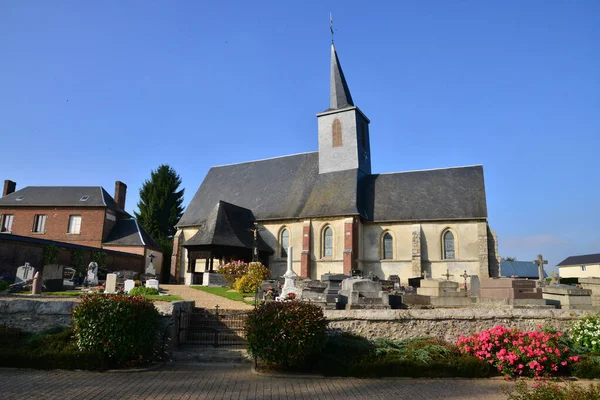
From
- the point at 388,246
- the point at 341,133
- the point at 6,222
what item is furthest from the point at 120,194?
the point at 388,246

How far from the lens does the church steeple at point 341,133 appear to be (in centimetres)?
3369

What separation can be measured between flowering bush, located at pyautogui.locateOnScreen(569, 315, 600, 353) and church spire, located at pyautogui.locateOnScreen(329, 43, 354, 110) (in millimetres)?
27395

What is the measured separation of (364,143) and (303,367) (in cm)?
2816

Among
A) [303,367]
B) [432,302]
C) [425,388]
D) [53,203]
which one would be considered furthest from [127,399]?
[53,203]

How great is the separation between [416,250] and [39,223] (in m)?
30.1

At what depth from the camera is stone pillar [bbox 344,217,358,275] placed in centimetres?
2842

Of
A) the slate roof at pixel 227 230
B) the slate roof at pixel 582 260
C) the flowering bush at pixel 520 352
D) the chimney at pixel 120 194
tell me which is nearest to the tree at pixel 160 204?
the chimney at pixel 120 194

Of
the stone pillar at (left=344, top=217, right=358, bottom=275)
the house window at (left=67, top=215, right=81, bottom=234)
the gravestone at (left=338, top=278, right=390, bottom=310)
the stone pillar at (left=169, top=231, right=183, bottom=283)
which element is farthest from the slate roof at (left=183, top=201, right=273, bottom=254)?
the gravestone at (left=338, top=278, right=390, bottom=310)

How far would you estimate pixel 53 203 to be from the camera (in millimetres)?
35625

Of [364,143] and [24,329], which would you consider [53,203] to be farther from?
[24,329]

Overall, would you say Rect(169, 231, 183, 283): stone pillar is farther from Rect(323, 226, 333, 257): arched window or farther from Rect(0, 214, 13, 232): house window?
Rect(0, 214, 13, 232): house window

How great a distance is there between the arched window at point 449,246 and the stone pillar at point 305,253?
366 inches

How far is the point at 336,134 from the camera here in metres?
34.6

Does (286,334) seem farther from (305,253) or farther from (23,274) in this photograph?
(305,253)
